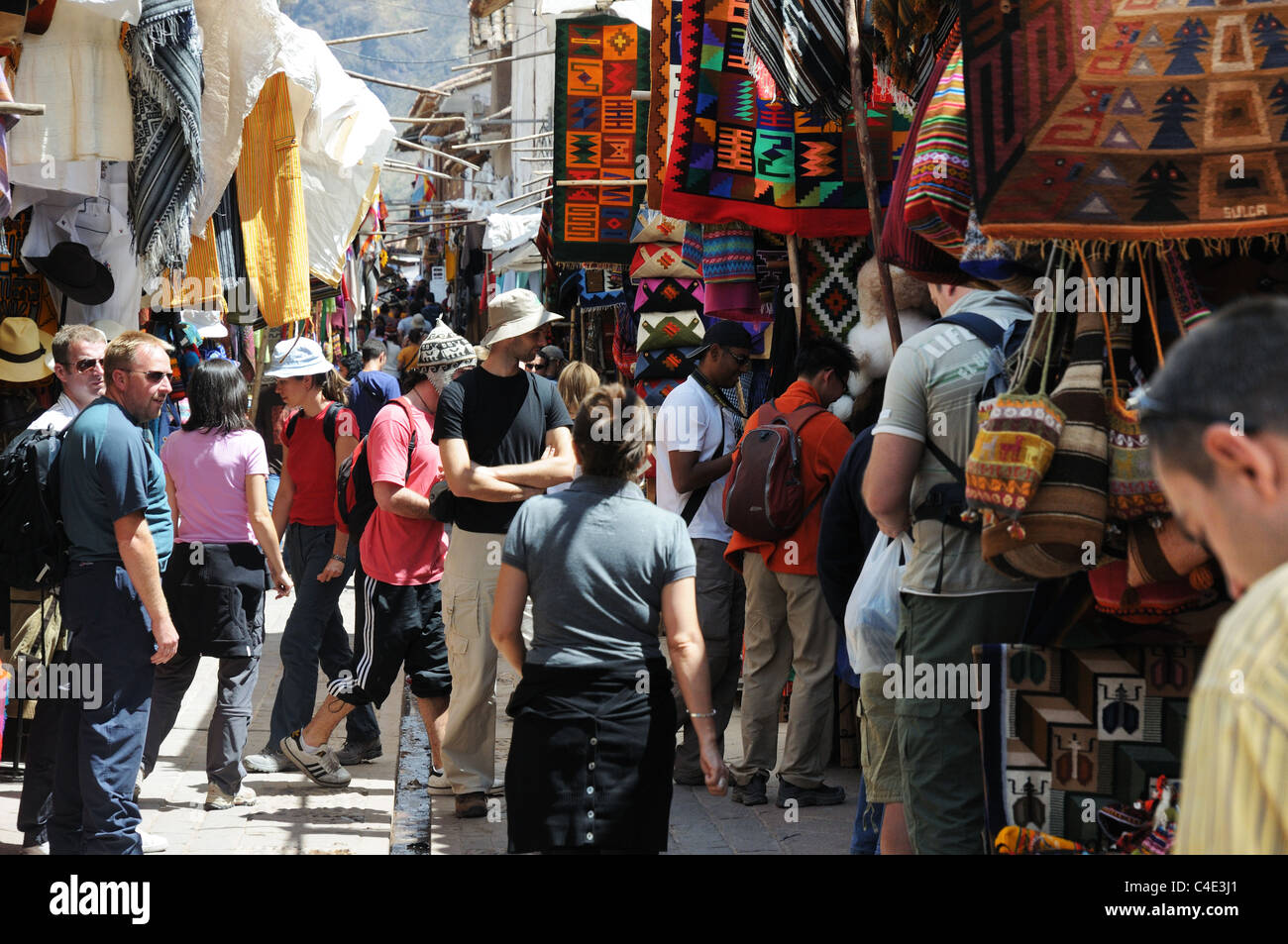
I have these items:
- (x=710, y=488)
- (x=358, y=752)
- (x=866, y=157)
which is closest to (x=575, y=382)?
(x=710, y=488)

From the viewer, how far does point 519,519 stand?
405 centimetres

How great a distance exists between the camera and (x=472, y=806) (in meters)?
6.14

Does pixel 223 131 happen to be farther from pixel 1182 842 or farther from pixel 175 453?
pixel 1182 842

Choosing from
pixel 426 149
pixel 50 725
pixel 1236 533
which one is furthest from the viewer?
pixel 426 149

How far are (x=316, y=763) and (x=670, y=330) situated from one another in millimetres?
3949

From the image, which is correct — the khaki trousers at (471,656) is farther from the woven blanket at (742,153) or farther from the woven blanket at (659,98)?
the woven blanket at (659,98)

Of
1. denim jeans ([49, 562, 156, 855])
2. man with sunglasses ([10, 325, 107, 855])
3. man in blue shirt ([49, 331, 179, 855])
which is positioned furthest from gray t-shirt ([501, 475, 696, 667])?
man with sunglasses ([10, 325, 107, 855])

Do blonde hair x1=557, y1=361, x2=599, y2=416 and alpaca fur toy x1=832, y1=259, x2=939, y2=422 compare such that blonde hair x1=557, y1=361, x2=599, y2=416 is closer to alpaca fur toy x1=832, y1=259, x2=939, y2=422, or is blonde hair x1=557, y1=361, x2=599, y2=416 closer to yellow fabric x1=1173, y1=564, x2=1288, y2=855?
alpaca fur toy x1=832, y1=259, x2=939, y2=422

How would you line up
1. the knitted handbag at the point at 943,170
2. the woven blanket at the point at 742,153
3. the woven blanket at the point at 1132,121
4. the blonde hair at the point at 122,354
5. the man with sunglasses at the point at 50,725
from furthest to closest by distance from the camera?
the woven blanket at the point at 742,153
the man with sunglasses at the point at 50,725
the blonde hair at the point at 122,354
the knitted handbag at the point at 943,170
the woven blanket at the point at 1132,121

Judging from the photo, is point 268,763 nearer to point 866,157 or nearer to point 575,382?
point 575,382

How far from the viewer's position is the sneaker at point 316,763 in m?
6.71

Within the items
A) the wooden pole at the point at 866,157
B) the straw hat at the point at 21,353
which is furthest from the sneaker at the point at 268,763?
the wooden pole at the point at 866,157

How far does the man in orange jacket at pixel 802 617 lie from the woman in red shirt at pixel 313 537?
2.27m

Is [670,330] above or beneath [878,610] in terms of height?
above
